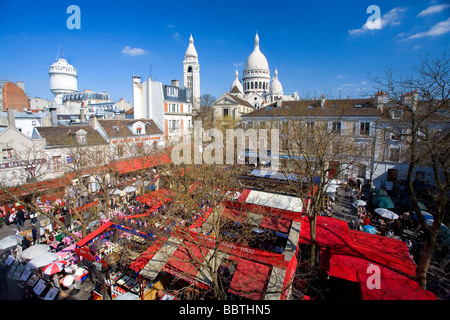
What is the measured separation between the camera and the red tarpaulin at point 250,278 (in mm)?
7203

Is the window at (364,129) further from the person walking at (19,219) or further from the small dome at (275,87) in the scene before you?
the small dome at (275,87)

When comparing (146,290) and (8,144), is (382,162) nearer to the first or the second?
(146,290)

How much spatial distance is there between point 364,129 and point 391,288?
69.2ft

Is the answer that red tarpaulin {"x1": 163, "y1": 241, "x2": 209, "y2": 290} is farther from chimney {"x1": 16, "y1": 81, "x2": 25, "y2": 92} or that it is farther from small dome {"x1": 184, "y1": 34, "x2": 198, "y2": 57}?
small dome {"x1": 184, "y1": 34, "x2": 198, "y2": 57}

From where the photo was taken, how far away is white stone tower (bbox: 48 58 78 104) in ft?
243

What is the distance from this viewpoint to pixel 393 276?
801cm

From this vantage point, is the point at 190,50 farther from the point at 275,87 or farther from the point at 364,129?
the point at 364,129

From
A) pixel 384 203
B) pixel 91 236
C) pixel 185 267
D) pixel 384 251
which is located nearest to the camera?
pixel 185 267

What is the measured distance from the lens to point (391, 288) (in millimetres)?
7438

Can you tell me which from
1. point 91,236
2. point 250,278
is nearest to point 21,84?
point 91,236

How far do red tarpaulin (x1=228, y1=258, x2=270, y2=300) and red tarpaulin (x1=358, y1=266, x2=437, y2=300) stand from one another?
2.91 meters

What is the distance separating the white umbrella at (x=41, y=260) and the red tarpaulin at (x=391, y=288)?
444 inches
